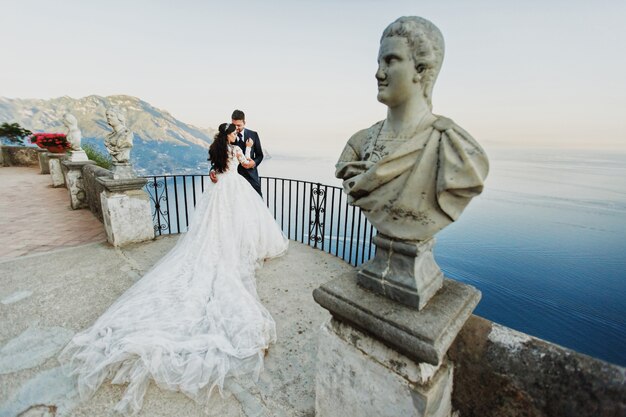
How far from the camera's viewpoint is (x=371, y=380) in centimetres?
132

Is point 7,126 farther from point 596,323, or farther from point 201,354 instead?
point 596,323

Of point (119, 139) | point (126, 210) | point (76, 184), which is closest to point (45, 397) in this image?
point (126, 210)

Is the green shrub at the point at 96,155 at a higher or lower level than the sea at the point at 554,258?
higher

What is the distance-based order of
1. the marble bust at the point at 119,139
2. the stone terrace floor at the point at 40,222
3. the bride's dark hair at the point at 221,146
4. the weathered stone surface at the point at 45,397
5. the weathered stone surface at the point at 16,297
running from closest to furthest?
the weathered stone surface at the point at 45,397 < the weathered stone surface at the point at 16,297 < the bride's dark hair at the point at 221,146 < the marble bust at the point at 119,139 < the stone terrace floor at the point at 40,222

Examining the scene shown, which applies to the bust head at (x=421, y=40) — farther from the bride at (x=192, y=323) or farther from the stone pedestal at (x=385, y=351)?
the bride at (x=192, y=323)

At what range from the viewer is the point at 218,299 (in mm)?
2945

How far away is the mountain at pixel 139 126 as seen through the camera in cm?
5974

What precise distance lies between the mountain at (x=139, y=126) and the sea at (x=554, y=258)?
37.9m

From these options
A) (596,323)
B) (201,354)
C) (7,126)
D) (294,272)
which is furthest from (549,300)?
(7,126)

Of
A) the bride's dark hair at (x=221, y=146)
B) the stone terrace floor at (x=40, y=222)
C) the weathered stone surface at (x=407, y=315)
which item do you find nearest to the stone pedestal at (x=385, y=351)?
the weathered stone surface at (x=407, y=315)

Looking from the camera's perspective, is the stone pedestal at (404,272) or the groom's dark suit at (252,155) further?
the groom's dark suit at (252,155)

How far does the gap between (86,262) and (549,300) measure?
38677mm

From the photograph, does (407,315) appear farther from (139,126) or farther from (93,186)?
(139,126)

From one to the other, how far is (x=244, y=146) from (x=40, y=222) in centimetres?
522
